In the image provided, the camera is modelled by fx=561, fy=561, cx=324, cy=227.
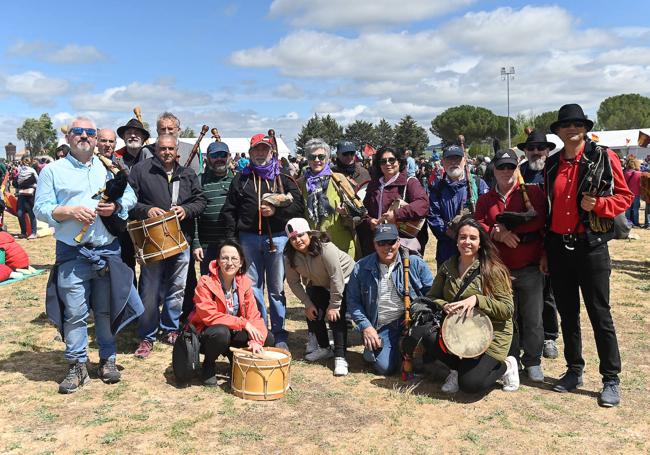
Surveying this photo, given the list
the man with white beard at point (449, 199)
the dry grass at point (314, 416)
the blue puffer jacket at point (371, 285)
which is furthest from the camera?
the man with white beard at point (449, 199)

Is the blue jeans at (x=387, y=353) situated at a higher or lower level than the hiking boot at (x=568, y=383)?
higher

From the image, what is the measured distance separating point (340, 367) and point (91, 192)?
259 centimetres

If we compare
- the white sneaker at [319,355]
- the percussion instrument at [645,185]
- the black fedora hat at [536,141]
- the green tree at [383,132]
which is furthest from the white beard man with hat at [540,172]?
the green tree at [383,132]

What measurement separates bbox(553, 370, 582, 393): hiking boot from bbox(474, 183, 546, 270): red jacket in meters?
0.94

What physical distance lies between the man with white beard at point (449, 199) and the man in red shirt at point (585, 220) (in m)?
1.34

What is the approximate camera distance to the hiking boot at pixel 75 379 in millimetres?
4586

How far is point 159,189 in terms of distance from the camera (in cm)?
536

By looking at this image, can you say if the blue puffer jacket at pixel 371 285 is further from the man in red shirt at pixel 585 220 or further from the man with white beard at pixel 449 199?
the man in red shirt at pixel 585 220

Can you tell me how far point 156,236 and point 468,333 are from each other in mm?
2788

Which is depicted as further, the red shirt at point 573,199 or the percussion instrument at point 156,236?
the percussion instrument at point 156,236

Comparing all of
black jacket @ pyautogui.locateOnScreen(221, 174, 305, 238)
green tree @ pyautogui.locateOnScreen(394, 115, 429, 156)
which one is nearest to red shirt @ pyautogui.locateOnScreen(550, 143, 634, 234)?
black jacket @ pyautogui.locateOnScreen(221, 174, 305, 238)

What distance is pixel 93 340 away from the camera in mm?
6031

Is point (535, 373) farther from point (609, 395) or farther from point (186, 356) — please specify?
point (186, 356)

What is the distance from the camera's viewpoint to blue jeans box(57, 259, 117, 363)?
4.51 metres
